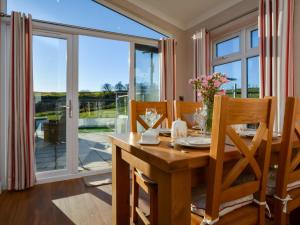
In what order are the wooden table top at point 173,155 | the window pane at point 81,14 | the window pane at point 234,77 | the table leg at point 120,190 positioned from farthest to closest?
the window pane at point 234,77, the window pane at point 81,14, the table leg at point 120,190, the wooden table top at point 173,155

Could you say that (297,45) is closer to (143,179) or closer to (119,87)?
(143,179)

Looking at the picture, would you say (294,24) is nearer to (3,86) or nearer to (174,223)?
(174,223)

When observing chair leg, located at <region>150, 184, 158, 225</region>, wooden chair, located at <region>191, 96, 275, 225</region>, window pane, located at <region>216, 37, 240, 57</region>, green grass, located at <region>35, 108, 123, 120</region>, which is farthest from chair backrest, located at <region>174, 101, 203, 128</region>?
green grass, located at <region>35, 108, 123, 120</region>

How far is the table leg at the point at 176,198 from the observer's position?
40.0 inches

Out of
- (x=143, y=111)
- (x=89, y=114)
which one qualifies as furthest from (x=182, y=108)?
(x=89, y=114)

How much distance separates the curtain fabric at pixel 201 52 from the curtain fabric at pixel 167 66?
355 millimetres

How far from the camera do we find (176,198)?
1.02 meters

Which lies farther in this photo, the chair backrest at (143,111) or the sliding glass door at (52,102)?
the sliding glass door at (52,102)

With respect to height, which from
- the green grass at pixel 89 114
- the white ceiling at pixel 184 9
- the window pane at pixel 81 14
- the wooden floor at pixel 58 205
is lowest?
the wooden floor at pixel 58 205

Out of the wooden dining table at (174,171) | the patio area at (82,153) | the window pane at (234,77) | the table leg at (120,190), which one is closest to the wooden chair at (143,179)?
the table leg at (120,190)

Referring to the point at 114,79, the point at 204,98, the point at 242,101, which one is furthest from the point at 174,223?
the point at 114,79

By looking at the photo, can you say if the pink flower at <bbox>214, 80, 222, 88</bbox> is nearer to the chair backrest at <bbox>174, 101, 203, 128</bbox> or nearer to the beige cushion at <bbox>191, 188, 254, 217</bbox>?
the chair backrest at <bbox>174, 101, 203, 128</bbox>

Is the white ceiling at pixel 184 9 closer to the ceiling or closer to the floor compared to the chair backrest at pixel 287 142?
closer to the ceiling

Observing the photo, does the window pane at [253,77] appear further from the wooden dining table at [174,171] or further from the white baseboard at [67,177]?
the white baseboard at [67,177]
